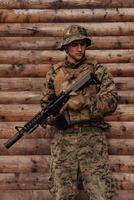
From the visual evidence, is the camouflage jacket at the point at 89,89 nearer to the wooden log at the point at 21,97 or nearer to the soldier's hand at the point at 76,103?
the soldier's hand at the point at 76,103

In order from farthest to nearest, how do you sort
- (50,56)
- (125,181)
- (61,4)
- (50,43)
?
(61,4) < (50,43) < (50,56) < (125,181)

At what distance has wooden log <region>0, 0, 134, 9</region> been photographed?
7773 mm

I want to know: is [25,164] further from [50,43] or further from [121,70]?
[50,43]

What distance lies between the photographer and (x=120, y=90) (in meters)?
6.68

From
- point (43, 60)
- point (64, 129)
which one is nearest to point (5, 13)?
point (43, 60)

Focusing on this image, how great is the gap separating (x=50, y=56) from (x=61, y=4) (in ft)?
3.65

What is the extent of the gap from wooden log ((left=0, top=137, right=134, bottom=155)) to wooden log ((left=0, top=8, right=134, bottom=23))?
2179 mm

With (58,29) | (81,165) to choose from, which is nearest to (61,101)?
(81,165)

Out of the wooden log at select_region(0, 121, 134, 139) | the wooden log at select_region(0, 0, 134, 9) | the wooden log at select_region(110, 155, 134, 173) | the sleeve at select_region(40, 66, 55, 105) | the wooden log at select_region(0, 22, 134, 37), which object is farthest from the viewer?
the wooden log at select_region(0, 0, 134, 9)

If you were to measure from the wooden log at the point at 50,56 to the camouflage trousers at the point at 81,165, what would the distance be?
2.02m

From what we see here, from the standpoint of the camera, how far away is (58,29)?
7.43 metres

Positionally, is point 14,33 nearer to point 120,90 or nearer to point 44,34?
point 44,34

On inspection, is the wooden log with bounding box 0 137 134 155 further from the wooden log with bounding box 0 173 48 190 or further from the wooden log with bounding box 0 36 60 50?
the wooden log with bounding box 0 36 60 50

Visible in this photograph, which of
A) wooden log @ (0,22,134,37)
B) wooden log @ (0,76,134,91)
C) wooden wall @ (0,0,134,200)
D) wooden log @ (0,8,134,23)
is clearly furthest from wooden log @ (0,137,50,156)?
wooden log @ (0,8,134,23)
